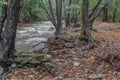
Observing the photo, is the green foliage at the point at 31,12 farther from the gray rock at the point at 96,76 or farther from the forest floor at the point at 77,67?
the gray rock at the point at 96,76

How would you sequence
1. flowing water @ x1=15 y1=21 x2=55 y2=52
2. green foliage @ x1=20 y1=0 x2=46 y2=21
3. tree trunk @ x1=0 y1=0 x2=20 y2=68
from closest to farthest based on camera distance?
tree trunk @ x1=0 y1=0 x2=20 y2=68 → flowing water @ x1=15 y1=21 x2=55 y2=52 → green foliage @ x1=20 y1=0 x2=46 y2=21

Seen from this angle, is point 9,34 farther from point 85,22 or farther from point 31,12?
point 31,12

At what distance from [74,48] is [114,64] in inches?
101

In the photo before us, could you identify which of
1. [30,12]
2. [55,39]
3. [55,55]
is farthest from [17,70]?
[30,12]

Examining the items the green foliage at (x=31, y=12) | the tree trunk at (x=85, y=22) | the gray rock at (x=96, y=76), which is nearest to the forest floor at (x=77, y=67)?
the gray rock at (x=96, y=76)

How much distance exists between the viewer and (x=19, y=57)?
7.38 m

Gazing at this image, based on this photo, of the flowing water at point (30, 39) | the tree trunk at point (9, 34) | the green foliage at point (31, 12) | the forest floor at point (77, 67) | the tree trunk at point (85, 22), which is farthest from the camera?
Result: the green foliage at point (31, 12)

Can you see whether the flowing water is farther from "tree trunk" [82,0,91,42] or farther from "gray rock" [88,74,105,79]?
"gray rock" [88,74,105,79]

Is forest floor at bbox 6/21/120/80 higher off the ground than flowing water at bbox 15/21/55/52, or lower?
higher

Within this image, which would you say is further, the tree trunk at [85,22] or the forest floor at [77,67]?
the tree trunk at [85,22]

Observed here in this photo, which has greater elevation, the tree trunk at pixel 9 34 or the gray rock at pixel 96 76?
the tree trunk at pixel 9 34

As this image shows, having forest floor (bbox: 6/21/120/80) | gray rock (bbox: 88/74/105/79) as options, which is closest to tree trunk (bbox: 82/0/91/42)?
forest floor (bbox: 6/21/120/80)

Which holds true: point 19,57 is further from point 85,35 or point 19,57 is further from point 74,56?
point 85,35

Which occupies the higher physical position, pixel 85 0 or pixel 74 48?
pixel 85 0
